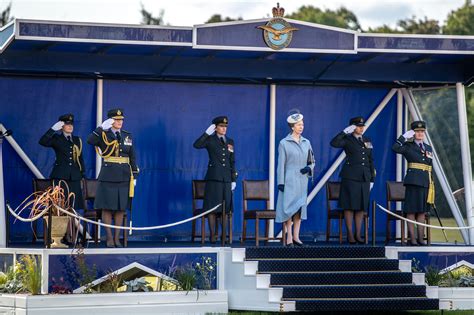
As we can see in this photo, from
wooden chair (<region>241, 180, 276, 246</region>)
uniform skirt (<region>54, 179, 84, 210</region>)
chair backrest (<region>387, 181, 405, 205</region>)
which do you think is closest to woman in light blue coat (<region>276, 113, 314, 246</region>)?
wooden chair (<region>241, 180, 276, 246</region>)

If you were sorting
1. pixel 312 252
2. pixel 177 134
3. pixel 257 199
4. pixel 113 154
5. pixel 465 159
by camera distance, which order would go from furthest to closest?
1. pixel 177 134
2. pixel 465 159
3. pixel 257 199
4. pixel 113 154
5. pixel 312 252

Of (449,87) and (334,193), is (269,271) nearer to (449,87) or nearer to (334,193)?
(334,193)

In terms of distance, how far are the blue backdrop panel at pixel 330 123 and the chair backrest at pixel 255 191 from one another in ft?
3.53

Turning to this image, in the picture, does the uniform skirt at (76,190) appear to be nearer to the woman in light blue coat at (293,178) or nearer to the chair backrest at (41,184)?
the chair backrest at (41,184)

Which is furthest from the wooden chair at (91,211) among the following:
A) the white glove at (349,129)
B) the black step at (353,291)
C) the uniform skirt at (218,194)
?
the white glove at (349,129)

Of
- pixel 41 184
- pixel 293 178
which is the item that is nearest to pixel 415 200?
pixel 293 178

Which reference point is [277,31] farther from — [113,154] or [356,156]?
[113,154]

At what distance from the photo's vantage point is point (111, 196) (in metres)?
19.7

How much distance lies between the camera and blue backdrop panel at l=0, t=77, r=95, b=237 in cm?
2134

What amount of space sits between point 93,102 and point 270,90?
272 centimetres

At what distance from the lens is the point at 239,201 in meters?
22.4

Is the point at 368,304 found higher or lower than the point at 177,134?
lower

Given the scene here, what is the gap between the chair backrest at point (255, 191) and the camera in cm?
2156

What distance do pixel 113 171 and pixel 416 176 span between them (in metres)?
4.39
